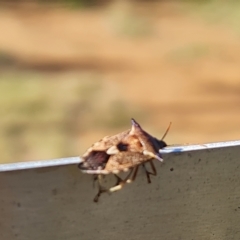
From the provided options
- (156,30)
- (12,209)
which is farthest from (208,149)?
(156,30)

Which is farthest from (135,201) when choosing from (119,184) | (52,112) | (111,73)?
(111,73)

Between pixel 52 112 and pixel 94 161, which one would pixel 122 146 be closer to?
pixel 94 161

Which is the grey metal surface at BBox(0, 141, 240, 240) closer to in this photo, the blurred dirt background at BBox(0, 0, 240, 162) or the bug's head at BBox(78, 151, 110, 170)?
the bug's head at BBox(78, 151, 110, 170)

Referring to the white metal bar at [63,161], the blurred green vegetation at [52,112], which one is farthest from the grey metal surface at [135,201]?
the blurred green vegetation at [52,112]

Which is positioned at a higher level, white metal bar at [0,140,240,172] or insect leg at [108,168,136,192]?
white metal bar at [0,140,240,172]

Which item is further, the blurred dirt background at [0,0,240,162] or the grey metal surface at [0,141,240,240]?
the blurred dirt background at [0,0,240,162]

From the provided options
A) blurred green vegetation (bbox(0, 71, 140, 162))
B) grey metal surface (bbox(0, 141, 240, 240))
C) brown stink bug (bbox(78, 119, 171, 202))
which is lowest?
blurred green vegetation (bbox(0, 71, 140, 162))

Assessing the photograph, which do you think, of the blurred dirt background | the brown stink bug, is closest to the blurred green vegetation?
the blurred dirt background
